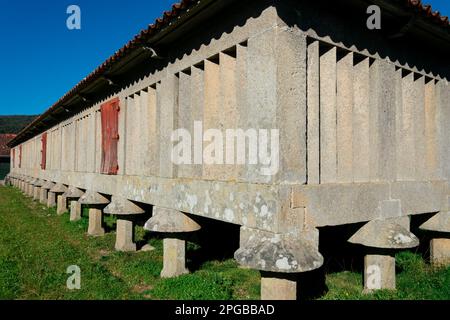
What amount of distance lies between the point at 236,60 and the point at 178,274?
9.79 ft

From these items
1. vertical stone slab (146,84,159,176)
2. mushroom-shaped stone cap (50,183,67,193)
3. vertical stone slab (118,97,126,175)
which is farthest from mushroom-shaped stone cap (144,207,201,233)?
mushroom-shaped stone cap (50,183,67,193)

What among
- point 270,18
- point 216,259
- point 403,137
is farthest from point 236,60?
point 216,259

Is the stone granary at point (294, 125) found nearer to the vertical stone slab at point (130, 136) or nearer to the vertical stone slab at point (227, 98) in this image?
the vertical stone slab at point (227, 98)

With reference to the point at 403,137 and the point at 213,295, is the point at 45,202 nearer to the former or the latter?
the point at 213,295

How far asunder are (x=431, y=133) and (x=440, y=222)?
1.33m

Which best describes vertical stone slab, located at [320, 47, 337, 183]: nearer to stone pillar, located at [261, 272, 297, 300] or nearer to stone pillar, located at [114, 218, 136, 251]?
stone pillar, located at [261, 272, 297, 300]

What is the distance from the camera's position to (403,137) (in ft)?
16.4

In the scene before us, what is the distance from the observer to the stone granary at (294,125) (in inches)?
141

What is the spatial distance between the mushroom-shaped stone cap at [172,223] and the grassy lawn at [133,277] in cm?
64

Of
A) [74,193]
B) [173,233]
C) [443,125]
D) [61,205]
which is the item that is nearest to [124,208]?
[173,233]

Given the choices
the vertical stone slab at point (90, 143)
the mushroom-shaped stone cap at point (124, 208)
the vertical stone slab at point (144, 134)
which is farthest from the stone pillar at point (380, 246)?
the vertical stone slab at point (90, 143)

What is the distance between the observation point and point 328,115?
163 inches

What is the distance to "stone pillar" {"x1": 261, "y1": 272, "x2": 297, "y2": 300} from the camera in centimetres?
346

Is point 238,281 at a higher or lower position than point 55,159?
lower
